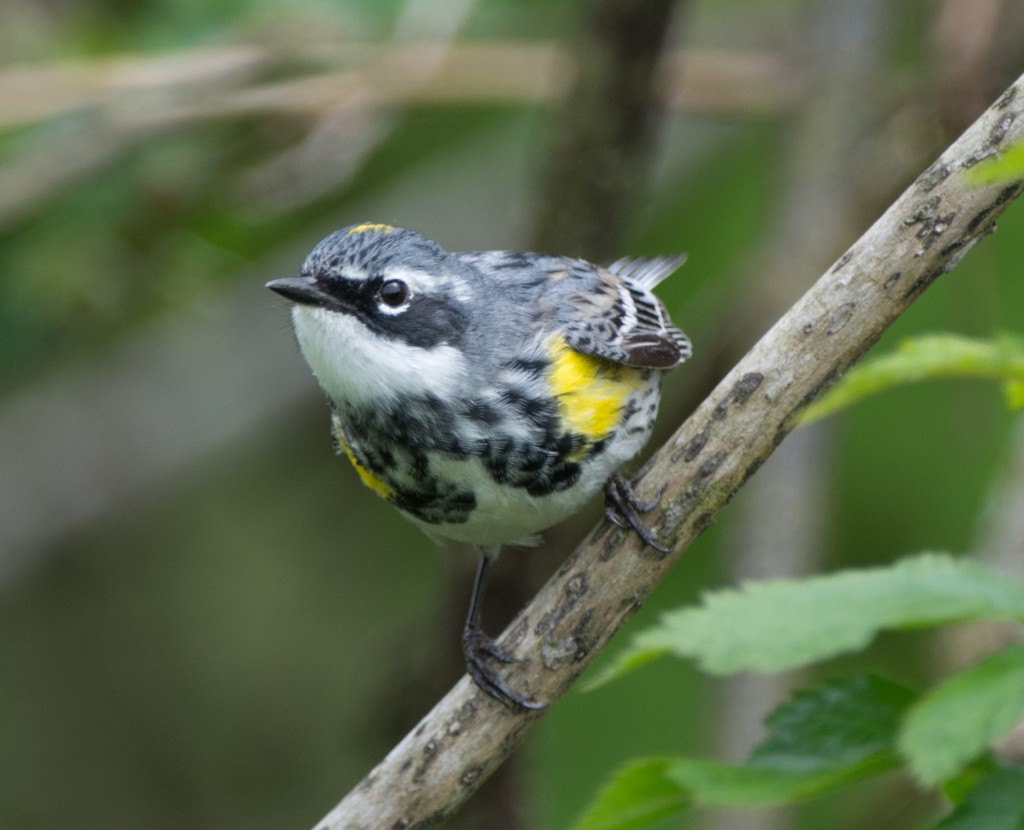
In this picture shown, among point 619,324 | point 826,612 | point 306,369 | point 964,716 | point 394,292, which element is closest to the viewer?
point 964,716

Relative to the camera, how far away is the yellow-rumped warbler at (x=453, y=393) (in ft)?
8.91

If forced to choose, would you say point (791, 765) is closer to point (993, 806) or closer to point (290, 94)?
point (993, 806)

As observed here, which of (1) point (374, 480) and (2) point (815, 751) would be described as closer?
(2) point (815, 751)

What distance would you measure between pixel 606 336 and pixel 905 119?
69.7 inches

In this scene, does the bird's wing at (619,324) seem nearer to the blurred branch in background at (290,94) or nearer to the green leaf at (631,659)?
the blurred branch in background at (290,94)

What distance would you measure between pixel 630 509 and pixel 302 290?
0.84 meters

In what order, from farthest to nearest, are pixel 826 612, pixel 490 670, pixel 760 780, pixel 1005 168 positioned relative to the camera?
1. pixel 490 670
2. pixel 760 780
3. pixel 826 612
4. pixel 1005 168

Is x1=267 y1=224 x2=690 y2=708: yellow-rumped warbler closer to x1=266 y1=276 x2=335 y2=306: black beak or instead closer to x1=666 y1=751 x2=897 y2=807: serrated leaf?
x1=266 y1=276 x2=335 y2=306: black beak

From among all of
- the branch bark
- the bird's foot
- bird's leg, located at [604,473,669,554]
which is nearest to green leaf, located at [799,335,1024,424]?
the branch bark

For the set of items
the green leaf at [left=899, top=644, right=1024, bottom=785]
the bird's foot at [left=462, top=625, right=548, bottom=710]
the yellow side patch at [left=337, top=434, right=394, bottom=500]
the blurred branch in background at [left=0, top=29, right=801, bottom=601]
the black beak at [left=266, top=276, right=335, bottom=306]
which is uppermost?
the blurred branch in background at [left=0, top=29, right=801, bottom=601]

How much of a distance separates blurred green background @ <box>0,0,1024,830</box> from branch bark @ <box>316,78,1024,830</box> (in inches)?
63.8

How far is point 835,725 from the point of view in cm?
196

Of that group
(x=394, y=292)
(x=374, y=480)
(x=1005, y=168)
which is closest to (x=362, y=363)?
(x=394, y=292)

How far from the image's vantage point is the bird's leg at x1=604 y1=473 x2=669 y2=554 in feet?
7.75
